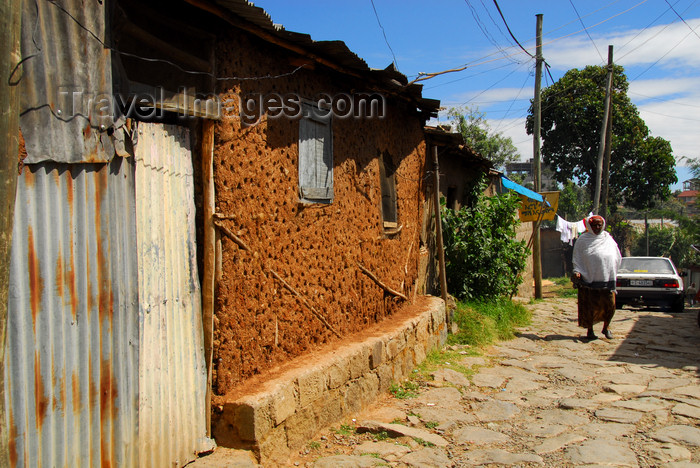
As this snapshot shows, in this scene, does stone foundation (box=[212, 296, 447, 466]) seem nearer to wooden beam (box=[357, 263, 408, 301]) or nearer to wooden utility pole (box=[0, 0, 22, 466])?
wooden beam (box=[357, 263, 408, 301])

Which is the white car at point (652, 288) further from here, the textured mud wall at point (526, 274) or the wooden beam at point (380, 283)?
the wooden beam at point (380, 283)

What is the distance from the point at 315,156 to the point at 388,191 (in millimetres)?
2180

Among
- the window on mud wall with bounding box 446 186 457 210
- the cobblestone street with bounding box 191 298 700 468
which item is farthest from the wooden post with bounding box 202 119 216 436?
the window on mud wall with bounding box 446 186 457 210

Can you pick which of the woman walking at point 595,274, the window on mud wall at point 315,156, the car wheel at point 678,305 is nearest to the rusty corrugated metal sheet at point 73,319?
the window on mud wall at point 315,156

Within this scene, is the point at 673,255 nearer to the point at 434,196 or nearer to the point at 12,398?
the point at 434,196

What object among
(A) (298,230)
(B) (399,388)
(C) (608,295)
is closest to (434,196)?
(C) (608,295)

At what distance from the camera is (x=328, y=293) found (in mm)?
5738

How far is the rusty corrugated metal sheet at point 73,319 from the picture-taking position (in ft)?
8.56

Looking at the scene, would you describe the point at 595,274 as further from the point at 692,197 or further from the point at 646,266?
the point at 692,197

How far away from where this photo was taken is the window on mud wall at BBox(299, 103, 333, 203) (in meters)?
5.36

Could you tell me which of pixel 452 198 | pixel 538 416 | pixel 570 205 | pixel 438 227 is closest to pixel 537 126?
pixel 452 198

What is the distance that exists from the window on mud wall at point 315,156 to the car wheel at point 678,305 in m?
11.7

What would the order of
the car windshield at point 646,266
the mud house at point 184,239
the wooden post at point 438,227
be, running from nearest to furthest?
the mud house at point 184,239, the wooden post at point 438,227, the car windshield at point 646,266

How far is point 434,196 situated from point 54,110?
685 centimetres
